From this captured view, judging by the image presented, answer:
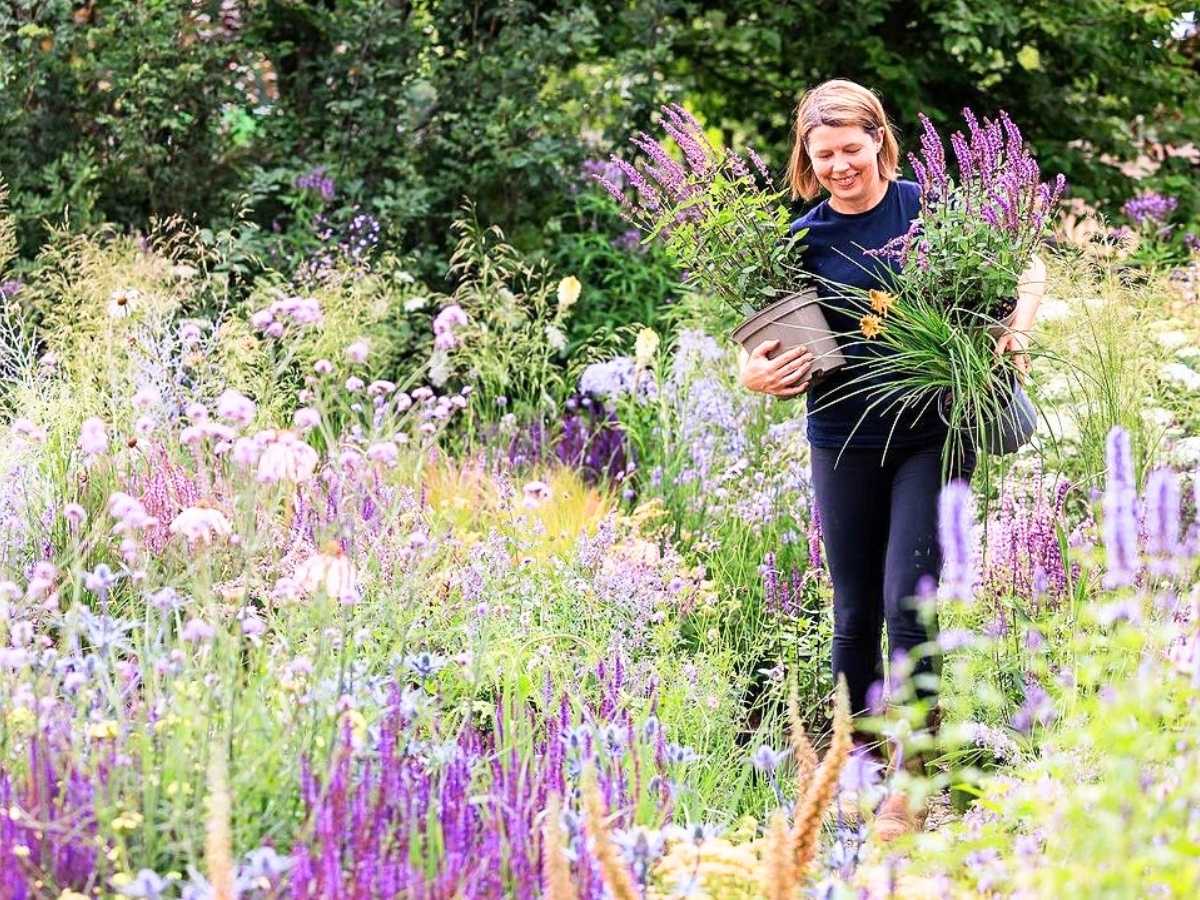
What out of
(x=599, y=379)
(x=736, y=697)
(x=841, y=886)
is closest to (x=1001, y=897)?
(x=841, y=886)

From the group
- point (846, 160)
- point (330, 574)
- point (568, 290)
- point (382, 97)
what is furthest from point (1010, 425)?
point (382, 97)

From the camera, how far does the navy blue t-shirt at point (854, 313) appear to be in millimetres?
3490

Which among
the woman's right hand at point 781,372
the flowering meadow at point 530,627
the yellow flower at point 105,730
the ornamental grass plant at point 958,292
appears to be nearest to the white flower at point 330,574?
the flowering meadow at point 530,627

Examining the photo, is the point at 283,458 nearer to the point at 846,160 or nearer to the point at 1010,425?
the point at 846,160

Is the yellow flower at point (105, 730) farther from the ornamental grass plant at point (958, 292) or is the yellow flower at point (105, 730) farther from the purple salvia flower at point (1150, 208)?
the purple salvia flower at point (1150, 208)

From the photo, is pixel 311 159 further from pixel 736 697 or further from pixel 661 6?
pixel 736 697

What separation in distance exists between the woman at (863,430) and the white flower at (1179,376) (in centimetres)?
191

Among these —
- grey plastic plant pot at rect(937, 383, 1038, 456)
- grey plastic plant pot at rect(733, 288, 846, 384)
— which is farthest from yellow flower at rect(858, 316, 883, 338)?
grey plastic plant pot at rect(937, 383, 1038, 456)

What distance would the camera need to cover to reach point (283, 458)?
9.14 ft

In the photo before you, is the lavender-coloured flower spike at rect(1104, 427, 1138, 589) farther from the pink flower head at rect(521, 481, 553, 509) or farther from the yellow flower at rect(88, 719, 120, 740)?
the pink flower head at rect(521, 481, 553, 509)

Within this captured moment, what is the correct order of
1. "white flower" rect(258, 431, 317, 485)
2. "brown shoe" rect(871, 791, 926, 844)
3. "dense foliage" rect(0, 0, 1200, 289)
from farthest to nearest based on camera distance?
1. "dense foliage" rect(0, 0, 1200, 289)
2. "brown shoe" rect(871, 791, 926, 844)
3. "white flower" rect(258, 431, 317, 485)

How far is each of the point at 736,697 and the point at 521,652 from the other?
746 millimetres

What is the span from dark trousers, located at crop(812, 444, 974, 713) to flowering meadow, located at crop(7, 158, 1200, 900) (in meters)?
0.13

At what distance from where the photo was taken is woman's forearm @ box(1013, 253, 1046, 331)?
11.3 feet
